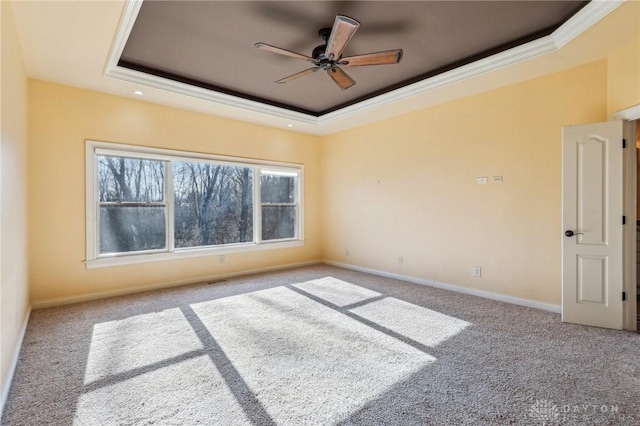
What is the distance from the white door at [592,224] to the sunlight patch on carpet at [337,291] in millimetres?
2201

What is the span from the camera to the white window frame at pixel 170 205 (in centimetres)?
402

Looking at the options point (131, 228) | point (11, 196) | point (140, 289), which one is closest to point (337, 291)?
point (140, 289)

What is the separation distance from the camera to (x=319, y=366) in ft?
7.78

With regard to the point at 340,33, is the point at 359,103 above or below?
above

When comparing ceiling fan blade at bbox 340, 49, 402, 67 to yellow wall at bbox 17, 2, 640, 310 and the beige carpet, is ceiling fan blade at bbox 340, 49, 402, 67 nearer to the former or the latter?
yellow wall at bbox 17, 2, 640, 310

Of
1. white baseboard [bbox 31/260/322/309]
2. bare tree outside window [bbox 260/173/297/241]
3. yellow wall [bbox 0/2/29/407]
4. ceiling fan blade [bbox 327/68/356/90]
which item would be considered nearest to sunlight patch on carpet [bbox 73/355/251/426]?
yellow wall [bbox 0/2/29/407]

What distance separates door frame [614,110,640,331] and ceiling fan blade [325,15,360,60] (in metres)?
2.85

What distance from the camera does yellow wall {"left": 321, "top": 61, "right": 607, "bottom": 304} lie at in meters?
3.55

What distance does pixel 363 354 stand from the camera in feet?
8.38

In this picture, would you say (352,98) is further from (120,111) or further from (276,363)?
(276,363)

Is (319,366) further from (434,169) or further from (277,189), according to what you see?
(277,189)

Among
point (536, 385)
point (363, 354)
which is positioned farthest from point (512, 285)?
point (363, 354)

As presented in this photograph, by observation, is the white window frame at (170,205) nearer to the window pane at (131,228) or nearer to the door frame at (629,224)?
the window pane at (131,228)

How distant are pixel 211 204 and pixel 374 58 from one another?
3577 mm
